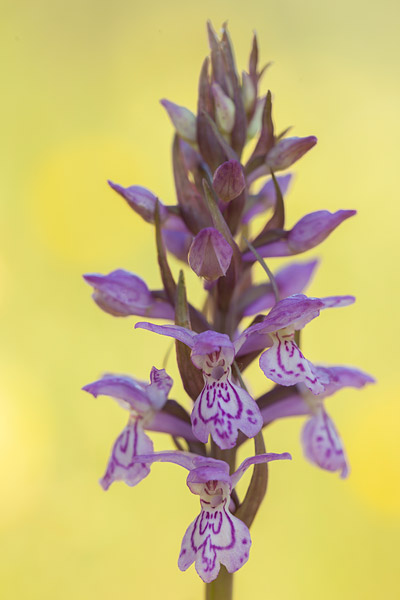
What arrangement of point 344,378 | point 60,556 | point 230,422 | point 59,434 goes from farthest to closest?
point 59,434, point 60,556, point 344,378, point 230,422

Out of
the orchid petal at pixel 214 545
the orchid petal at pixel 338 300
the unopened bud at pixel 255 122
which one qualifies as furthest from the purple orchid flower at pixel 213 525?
the unopened bud at pixel 255 122

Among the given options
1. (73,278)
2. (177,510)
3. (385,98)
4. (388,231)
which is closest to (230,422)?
(177,510)

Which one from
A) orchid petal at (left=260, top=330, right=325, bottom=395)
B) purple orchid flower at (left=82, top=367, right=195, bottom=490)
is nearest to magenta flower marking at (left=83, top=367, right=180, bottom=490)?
purple orchid flower at (left=82, top=367, right=195, bottom=490)

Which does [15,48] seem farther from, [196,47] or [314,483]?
[314,483]

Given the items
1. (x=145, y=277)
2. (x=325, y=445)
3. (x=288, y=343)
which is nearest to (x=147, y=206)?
(x=288, y=343)

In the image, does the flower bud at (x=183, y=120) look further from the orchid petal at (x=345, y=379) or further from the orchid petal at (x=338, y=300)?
the orchid petal at (x=345, y=379)

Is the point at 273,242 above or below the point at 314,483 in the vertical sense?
above
